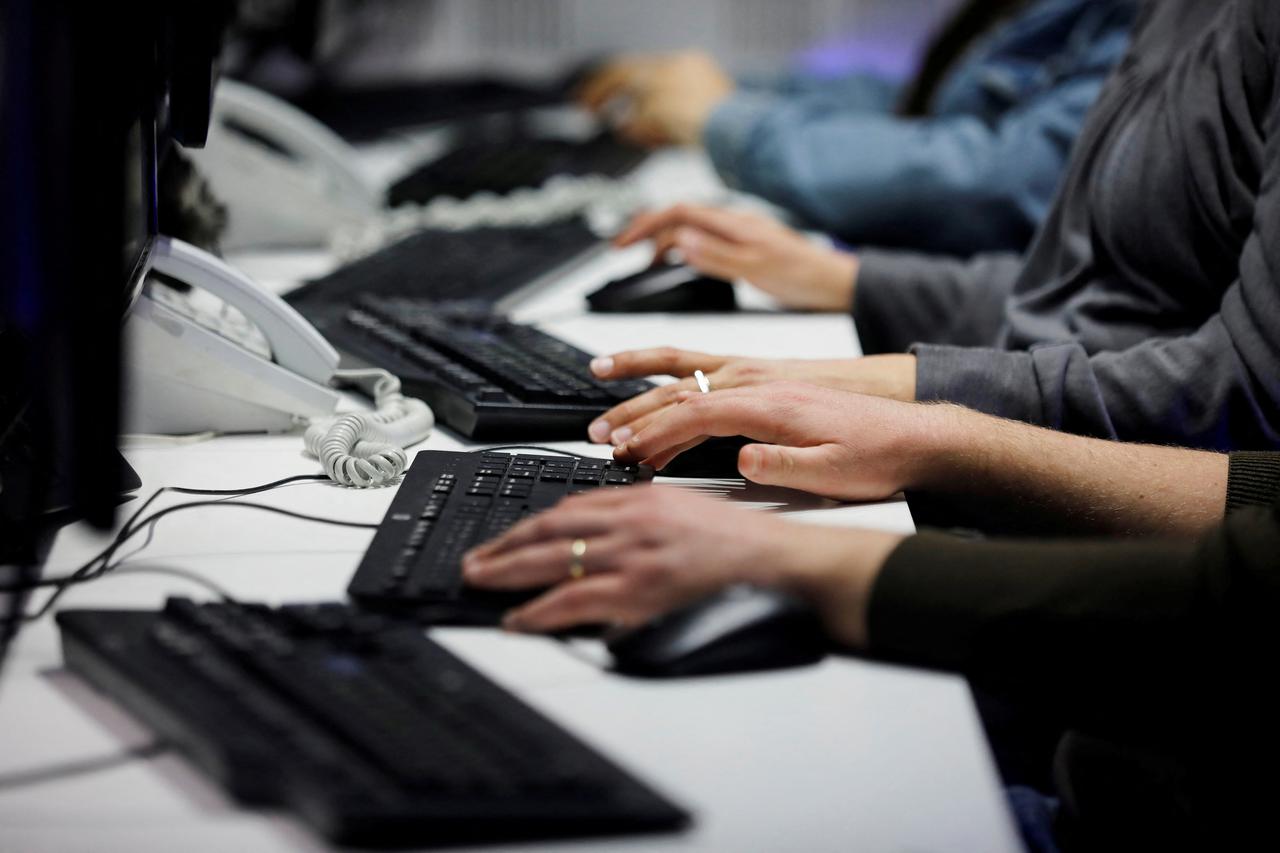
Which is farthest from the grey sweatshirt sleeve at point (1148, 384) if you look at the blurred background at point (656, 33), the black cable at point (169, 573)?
the blurred background at point (656, 33)

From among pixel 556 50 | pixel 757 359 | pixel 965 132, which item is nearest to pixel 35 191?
pixel 757 359

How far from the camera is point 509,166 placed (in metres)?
1.95

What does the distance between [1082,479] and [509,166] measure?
1.26m

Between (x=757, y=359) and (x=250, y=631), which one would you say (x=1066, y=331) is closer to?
(x=757, y=359)

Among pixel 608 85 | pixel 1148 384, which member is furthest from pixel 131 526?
pixel 608 85

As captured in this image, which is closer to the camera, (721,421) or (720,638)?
(720,638)

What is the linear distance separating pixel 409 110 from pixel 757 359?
1.62 m

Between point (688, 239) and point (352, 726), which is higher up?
point (352, 726)

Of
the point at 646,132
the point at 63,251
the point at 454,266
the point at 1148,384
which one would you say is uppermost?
the point at 63,251

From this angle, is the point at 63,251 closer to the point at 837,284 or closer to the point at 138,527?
the point at 138,527

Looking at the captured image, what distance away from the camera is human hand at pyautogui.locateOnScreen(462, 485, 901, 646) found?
62 centimetres

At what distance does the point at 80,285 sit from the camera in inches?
24.1

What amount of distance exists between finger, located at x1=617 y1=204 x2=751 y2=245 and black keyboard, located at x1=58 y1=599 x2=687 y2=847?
91 cm

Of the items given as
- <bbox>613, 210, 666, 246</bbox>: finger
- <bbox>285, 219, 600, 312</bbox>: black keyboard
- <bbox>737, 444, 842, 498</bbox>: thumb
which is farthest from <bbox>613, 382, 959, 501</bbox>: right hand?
<bbox>613, 210, 666, 246</bbox>: finger
